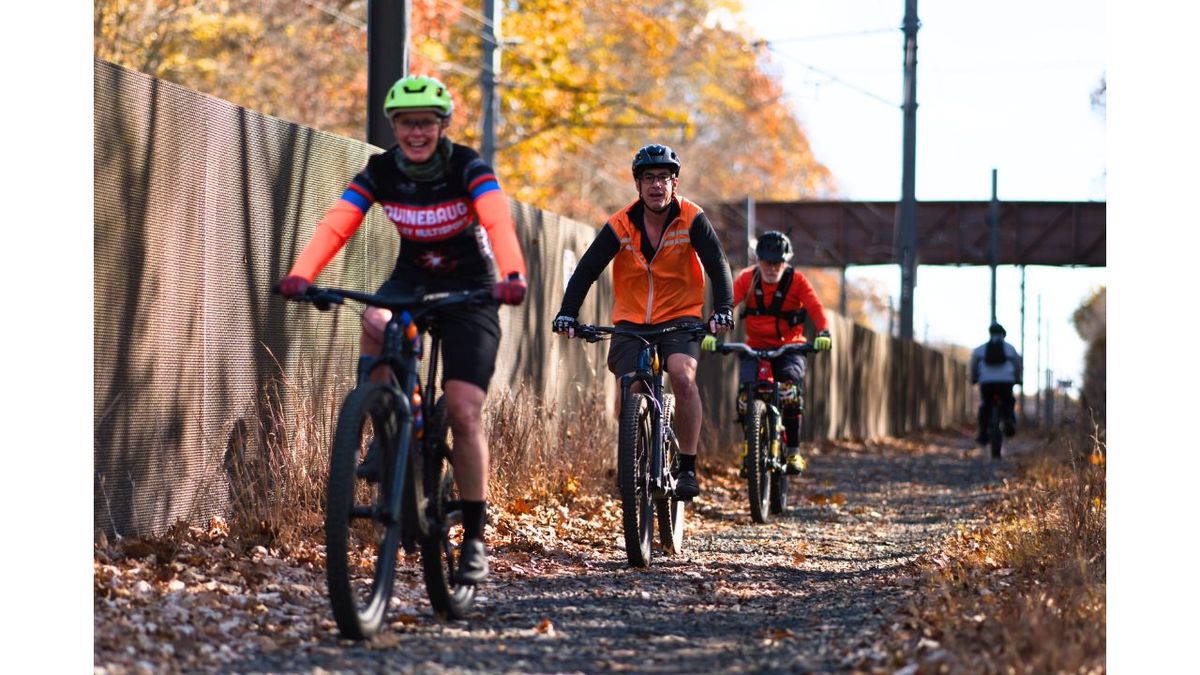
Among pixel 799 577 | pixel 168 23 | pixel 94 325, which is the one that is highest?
pixel 168 23

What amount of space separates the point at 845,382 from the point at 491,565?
1924 cm

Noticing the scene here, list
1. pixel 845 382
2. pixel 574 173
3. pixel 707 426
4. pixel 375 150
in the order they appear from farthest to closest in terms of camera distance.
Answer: pixel 574 173
pixel 845 382
pixel 707 426
pixel 375 150

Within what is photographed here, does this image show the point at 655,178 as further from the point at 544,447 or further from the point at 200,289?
the point at 544,447

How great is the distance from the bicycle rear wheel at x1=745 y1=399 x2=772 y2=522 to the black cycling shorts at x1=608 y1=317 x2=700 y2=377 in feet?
7.17

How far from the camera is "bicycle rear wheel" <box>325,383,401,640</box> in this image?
5262 millimetres

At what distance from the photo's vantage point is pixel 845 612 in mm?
6688

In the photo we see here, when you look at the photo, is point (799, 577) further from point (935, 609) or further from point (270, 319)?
point (270, 319)

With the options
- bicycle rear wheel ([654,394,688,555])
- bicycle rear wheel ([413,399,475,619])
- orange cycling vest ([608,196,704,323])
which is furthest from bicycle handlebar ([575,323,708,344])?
bicycle rear wheel ([413,399,475,619])

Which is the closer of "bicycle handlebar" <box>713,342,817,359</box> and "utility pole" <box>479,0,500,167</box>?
"bicycle handlebar" <box>713,342,817,359</box>

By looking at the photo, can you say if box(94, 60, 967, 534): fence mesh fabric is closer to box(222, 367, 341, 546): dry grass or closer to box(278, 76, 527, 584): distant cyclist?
box(222, 367, 341, 546): dry grass

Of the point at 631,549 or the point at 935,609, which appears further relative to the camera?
the point at 631,549

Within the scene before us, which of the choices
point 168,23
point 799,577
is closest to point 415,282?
point 799,577

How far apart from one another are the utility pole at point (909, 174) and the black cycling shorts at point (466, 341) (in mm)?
22587

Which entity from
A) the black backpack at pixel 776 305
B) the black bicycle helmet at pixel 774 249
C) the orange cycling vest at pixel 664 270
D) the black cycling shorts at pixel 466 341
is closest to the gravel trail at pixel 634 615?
the black cycling shorts at pixel 466 341
